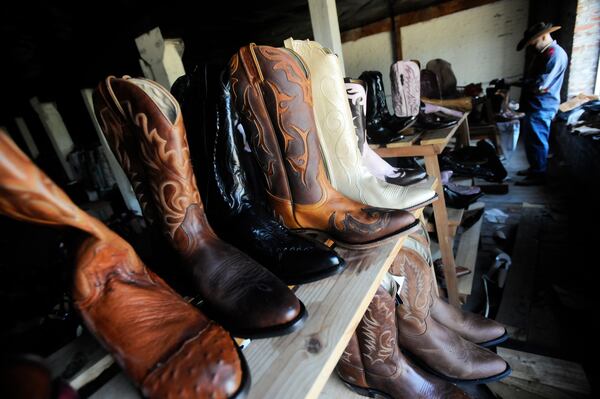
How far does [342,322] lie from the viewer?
1.65 ft

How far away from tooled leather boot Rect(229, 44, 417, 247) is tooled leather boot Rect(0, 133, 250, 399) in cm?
41

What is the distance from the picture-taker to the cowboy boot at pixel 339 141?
926 millimetres

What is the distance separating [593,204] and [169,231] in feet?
11.8

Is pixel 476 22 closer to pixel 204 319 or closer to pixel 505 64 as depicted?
→ pixel 505 64

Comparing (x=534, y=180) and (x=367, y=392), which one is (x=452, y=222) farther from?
(x=534, y=180)

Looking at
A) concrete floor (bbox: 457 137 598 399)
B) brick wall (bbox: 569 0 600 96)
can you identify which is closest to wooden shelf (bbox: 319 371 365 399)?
concrete floor (bbox: 457 137 598 399)

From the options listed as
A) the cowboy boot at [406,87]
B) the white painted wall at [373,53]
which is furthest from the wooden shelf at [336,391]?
the white painted wall at [373,53]

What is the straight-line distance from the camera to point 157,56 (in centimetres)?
253

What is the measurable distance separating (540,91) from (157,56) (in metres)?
4.18

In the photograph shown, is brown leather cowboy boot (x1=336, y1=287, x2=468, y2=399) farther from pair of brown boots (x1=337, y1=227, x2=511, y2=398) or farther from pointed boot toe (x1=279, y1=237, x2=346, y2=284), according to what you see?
pointed boot toe (x1=279, y1=237, x2=346, y2=284)

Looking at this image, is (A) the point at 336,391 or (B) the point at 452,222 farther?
(B) the point at 452,222

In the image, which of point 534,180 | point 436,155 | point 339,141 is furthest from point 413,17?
point 339,141

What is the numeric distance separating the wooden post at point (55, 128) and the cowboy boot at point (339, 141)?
5521 millimetres

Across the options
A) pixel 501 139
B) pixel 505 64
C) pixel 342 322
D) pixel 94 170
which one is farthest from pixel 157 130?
pixel 505 64
